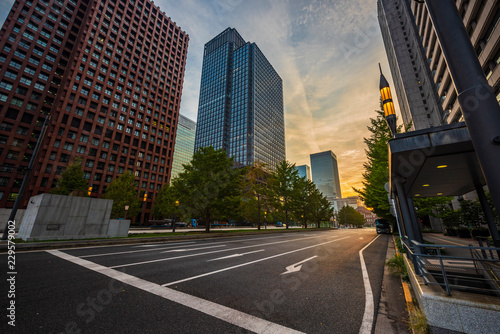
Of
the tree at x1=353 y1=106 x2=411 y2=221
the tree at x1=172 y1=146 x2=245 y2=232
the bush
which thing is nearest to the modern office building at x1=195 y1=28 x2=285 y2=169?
the tree at x1=172 y1=146 x2=245 y2=232

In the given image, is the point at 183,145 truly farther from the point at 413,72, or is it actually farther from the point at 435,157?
the point at 435,157

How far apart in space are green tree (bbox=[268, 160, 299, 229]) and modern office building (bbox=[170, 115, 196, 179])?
300 ft

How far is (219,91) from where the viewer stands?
403 ft

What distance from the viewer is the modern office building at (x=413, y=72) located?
4267cm

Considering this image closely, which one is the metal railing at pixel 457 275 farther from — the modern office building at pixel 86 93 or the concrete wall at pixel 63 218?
the modern office building at pixel 86 93

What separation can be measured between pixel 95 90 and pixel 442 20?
67388mm

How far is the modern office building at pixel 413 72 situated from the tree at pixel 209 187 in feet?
144

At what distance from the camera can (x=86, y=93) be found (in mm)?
49250

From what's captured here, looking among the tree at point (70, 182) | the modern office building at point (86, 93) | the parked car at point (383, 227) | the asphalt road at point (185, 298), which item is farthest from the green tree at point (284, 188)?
the modern office building at point (86, 93)

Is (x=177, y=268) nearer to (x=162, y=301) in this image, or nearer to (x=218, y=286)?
(x=218, y=286)

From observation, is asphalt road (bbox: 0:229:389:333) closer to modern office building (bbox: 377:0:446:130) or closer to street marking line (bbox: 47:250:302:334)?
street marking line (bbox: 47:250:302:334)

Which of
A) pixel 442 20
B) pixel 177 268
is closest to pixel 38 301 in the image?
pixel 177 268

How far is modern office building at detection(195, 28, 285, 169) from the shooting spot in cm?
10231

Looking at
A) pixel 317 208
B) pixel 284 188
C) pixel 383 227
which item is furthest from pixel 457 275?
pixel 317 208
